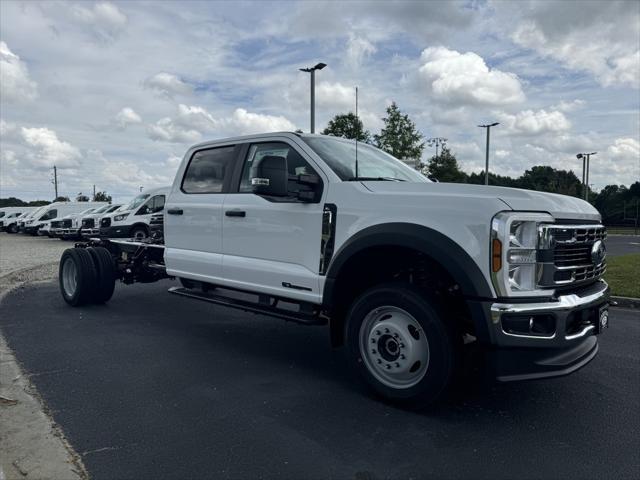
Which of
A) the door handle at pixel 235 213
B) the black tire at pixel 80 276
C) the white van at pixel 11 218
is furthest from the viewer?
the white van at pixel 11 218

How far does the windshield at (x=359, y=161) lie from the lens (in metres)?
4.49

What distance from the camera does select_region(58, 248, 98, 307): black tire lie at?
722 centimetres

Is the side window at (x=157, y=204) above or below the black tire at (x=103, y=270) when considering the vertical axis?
above

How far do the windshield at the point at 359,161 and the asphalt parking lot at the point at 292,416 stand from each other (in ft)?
5.85

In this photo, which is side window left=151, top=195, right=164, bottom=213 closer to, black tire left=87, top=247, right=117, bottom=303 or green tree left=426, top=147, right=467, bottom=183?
black tire left=87, top=247, right=117, bottom=303

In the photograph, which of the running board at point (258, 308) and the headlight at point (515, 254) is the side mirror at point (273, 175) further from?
the headlight at point (515, 254)

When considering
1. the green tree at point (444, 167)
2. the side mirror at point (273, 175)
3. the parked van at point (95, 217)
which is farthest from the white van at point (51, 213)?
the side mirror at point (273, 175)

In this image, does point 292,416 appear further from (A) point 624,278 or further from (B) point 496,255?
(A) point 624,278

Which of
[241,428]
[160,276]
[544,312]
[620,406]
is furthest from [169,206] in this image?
[620,406]

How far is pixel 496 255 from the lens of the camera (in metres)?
3.26

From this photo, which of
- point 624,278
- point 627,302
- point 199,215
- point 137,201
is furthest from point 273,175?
point 137,201

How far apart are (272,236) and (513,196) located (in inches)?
84.2

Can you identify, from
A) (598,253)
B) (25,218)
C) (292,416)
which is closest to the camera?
(292,416)

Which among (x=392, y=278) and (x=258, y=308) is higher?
(x=392, y=278)
